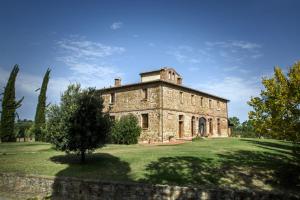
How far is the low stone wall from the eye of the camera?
878 cm

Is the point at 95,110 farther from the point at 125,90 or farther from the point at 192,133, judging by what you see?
the point at 192,133

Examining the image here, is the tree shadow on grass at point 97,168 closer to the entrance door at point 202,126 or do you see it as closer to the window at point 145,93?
the window at point 145,93

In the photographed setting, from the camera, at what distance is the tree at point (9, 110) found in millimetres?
34625

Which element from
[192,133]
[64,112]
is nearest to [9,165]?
[64,112]

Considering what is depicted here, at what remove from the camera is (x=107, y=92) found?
3488 cm

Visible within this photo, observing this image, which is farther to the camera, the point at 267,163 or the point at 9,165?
the point at 9,165

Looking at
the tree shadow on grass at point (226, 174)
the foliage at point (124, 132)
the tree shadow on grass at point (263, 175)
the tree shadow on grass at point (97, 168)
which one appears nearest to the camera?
the tree shadow on grass at point (263, 175)

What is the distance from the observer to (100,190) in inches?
425

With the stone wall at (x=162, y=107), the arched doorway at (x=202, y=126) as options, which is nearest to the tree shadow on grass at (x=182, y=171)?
the stone wall at (x=162, y=107)

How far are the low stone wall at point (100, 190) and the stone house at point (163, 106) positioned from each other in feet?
46.9

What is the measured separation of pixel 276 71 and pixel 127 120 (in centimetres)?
1554

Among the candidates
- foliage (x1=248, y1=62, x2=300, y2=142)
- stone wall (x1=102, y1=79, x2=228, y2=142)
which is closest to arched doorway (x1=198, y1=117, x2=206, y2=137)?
stone wall (x1=102, y1=79, x2=228, y2=142)

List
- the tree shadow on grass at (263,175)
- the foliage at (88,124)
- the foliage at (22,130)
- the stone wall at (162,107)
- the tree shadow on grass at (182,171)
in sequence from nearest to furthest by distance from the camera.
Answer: the tree shadow on grass at (263,175)
the tree shadow on grass at (182,171)
the foliage at (88,124)
the stone wall at (162,107)
the foliage at (22,130)

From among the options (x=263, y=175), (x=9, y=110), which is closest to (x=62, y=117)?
(x=263, y=175)
